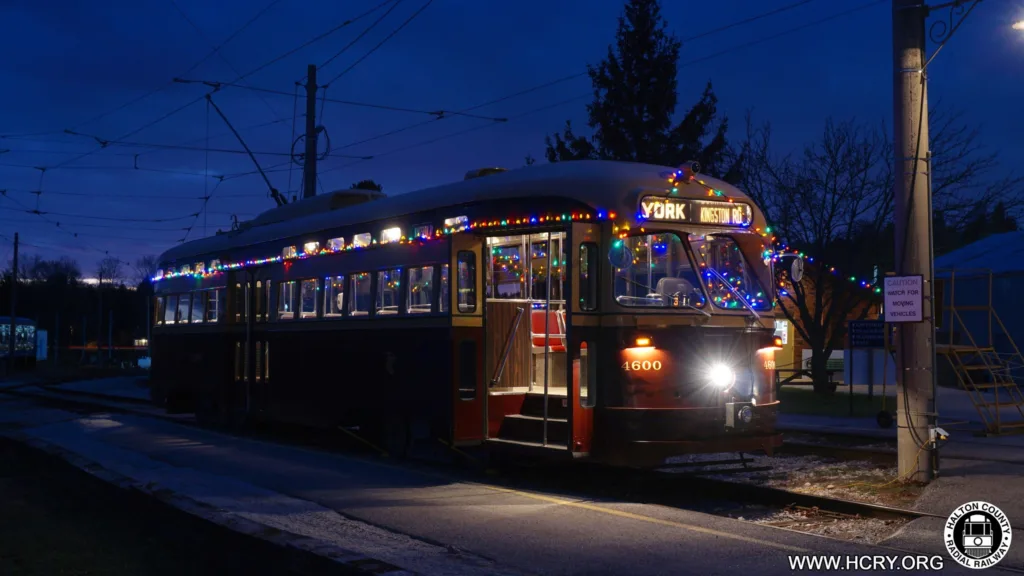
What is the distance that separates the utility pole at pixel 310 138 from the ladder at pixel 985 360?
43.9 ft

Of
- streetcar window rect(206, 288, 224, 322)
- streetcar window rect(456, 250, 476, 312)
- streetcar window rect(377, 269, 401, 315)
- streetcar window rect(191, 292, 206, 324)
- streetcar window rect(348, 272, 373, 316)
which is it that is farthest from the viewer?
streetcar window rect(191, 292, 206, 324)

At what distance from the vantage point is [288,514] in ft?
31.5

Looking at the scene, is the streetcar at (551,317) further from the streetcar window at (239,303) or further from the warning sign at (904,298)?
the streetcar window at (239,303)

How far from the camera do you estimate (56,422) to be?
21.5m

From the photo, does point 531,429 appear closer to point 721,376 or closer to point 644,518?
point 721,376

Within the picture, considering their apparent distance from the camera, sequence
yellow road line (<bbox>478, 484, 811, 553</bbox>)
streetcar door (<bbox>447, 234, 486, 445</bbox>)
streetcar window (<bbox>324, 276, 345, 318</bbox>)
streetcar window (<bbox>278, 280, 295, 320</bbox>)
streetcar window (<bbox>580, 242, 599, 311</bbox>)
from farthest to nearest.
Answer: streetcar window (<bbox>278, 280, 295, 320</bbox>) → streetcar window (<bbox>324, 276, 345, 318</bbox>) → streetcar door (<bbox>447, 234, 486, 445</bbox>) → streetcar window (<bbox>580, 242, 599, 311</bbox>) → yellow road line (<bbox>478, 484, 811, 553</bbox>)

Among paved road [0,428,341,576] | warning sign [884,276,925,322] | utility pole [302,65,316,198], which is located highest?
utility pole [302,65,316,198]

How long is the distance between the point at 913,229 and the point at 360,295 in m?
7.18

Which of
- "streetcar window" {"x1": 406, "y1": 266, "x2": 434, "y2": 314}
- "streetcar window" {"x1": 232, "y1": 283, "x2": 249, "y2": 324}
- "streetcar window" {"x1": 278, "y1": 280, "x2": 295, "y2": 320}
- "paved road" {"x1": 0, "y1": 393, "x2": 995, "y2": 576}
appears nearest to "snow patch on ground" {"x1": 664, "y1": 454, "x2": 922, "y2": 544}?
"paved road" {"x1": 0, "y1": 393, "x2": 995, "y2": 576}

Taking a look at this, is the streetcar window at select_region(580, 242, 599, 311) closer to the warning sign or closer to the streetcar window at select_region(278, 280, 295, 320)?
the warning sign

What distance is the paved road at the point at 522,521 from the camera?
7590mm

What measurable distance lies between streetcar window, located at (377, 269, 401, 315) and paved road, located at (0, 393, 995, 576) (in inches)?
80.6

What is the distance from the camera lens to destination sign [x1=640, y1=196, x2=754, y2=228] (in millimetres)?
10844

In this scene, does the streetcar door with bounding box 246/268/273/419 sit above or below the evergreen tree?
below
